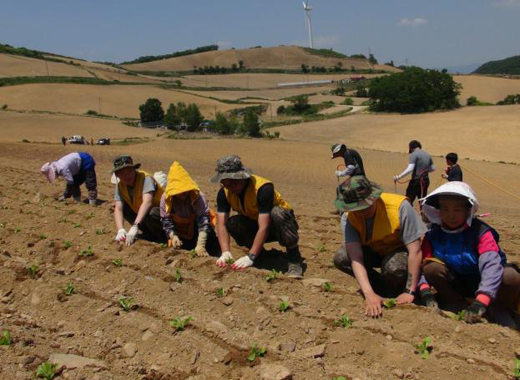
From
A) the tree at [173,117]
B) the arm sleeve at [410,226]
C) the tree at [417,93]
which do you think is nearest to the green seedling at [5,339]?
the arm sleeve at [410,226]

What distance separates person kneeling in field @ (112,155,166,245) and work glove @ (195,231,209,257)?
0.77 metres

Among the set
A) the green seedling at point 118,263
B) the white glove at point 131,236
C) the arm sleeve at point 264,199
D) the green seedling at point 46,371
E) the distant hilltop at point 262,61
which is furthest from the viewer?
the distant hilltop at point 262,61

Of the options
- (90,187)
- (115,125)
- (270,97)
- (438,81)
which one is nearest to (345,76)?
(270,97)

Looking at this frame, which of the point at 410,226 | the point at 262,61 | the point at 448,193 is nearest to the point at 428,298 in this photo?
the point at 410,226

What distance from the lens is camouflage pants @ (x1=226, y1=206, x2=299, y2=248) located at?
4.90 m

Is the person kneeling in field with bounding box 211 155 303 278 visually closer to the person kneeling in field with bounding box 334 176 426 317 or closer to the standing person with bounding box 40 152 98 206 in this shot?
the person kneeling in field with bounding box 334 176 426 317

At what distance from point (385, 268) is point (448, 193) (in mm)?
991

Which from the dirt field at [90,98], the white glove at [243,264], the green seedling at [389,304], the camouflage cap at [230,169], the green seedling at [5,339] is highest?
the dirt field at [90,98]

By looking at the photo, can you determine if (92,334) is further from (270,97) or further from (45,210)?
(270,97)

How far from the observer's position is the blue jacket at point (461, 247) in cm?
364

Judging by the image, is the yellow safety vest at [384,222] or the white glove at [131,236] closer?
the yellow safety vest at [384,222]

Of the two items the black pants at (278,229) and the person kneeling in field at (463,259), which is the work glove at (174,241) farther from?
the person kneeling in field at (463,259)

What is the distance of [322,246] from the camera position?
20.0ft

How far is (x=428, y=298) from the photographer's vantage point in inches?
153
